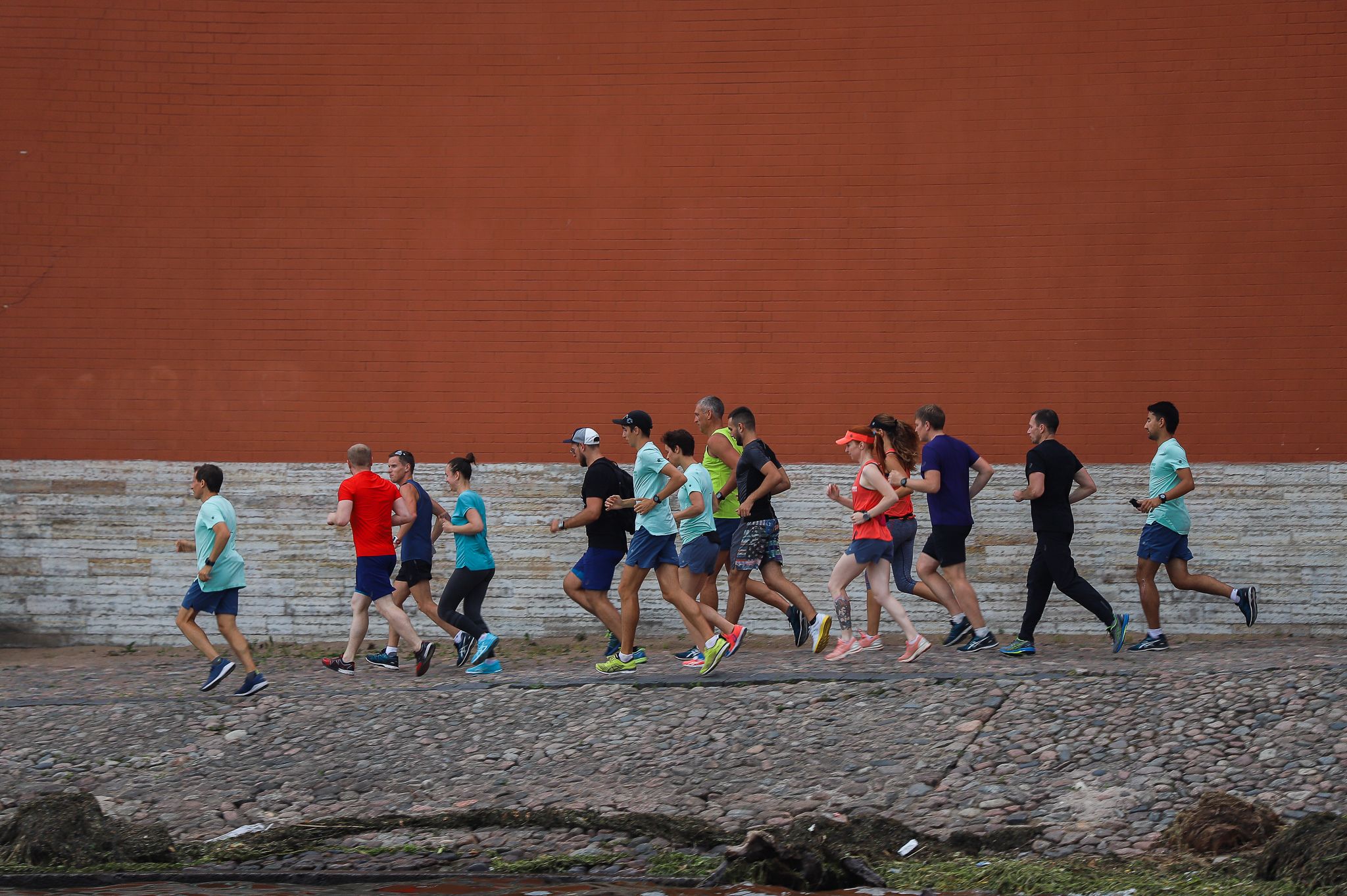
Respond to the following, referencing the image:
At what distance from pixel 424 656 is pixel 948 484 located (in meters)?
4.09

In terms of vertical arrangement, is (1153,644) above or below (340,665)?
below

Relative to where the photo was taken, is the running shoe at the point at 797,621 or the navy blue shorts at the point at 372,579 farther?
the running shoe at the point at 797,621

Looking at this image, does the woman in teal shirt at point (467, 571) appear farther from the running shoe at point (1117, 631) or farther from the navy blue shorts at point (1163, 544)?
the navy blue shorts at point (1163, 544)

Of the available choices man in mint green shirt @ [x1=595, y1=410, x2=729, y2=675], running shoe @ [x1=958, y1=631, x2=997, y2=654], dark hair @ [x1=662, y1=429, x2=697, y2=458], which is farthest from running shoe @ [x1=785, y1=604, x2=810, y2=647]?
dark hair @ [x1=662, y1=429, x2=697, y2=458]

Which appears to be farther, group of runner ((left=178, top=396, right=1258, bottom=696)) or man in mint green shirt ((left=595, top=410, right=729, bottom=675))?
group of runner ((left=178, top=396, right=1258, bottom=696))

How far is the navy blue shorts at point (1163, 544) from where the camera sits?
9836 millimetres

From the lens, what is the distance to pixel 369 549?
9.56m

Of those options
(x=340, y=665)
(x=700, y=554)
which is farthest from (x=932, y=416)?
(x=340, y=665)

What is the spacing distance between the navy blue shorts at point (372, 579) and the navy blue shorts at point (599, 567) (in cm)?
145

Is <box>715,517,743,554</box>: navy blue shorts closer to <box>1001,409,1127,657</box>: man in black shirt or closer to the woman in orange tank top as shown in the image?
the woman in orange tank top

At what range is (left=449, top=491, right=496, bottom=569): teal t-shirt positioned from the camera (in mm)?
9969

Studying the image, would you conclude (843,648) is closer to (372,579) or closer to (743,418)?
(743,418)

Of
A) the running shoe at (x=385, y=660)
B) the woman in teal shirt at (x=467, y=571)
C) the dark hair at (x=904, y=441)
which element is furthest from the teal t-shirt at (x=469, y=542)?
the dark hair at (x=904, y=441)

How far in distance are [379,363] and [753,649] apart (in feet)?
13.9
